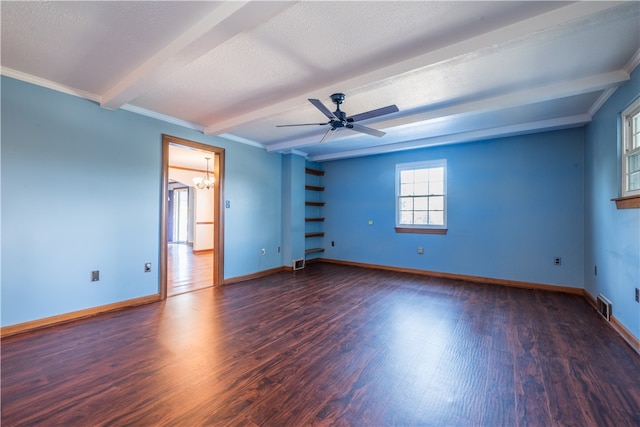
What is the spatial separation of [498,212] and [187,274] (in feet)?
19.2

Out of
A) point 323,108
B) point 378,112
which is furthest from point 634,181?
point 323,108

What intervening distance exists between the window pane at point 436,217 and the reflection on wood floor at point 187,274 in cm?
425

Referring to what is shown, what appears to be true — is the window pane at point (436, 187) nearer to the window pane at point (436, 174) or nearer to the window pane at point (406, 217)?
the window pane at point (436, 174)

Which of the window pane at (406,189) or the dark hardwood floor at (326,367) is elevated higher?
the window pane at (406,189)

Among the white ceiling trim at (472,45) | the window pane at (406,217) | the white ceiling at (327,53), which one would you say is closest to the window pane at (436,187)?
the window pane at (406,217)

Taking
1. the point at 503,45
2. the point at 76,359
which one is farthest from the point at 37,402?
the point at 503,45

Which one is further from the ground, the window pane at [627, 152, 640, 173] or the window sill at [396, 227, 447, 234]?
the window pane at [627, 152, 640, 173]

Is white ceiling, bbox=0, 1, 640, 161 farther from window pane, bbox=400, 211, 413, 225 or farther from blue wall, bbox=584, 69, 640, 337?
window pane, bbox=400, 211, 413, 225

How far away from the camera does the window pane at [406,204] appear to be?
18.6 ft

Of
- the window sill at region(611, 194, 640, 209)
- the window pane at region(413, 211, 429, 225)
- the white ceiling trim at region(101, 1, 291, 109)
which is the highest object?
the white ceiling trim at region(101, 1, 291, 109)

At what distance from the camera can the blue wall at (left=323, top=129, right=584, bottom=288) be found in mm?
4230

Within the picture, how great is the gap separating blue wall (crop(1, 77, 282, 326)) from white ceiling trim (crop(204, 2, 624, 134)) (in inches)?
83.9

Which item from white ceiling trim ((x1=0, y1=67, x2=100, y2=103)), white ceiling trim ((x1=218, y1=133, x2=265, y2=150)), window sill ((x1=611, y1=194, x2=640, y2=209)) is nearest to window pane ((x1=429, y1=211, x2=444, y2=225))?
window sill ((x1=611, y1=194, x2=640, y2=209))

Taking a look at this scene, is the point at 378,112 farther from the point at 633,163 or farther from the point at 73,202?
the point at 73,202
